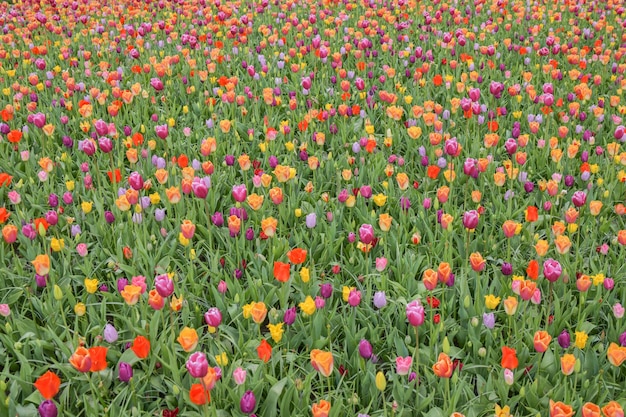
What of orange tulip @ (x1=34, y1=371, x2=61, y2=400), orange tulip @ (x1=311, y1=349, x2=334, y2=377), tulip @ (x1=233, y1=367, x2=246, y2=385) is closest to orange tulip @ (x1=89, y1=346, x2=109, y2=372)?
orange tulip @ (x1=34, y1=371, x2=61, y2=400)

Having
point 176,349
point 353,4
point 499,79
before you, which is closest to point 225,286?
point 176,349

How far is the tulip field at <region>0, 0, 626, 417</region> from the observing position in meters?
2.42

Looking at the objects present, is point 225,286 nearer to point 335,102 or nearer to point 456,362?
point 456,362

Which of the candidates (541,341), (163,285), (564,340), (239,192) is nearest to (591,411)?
(541,341)

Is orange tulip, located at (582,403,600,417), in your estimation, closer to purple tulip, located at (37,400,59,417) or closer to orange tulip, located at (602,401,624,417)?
orange tulip, located at (602,401,624,417)

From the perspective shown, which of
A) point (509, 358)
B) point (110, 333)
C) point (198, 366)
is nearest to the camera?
point (198, 366)

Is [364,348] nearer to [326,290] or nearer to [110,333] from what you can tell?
[326,290]

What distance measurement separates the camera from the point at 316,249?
3400 mm

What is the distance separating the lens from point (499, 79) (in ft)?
19.4

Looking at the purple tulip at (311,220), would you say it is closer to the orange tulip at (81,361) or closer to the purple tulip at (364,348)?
the purple tulip at (364,348)

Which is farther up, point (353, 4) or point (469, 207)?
point (353, 4)

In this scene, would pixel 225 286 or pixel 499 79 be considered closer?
pixel 225 286

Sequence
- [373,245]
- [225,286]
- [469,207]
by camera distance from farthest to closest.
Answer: [469,207]
[373,245]
[225,286]

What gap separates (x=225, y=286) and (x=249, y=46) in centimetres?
477
